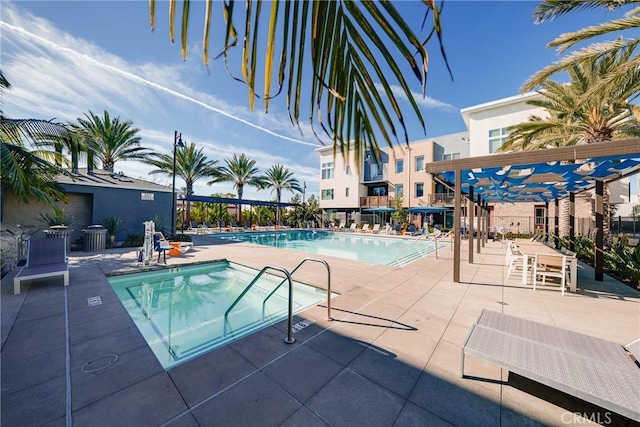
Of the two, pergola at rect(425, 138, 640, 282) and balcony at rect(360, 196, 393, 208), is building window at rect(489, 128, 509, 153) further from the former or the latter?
pergola at rect(425, 138, 640, 282)

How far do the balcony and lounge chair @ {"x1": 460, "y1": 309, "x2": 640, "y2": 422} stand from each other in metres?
26.3

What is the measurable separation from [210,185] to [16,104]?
20.1m

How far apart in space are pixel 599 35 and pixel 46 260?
14225mm

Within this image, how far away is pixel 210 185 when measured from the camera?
2697cm

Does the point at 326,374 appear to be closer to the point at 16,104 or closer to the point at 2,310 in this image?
the point at 2,310

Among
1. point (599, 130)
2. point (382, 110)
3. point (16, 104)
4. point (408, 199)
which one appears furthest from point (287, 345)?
point (408, 199)

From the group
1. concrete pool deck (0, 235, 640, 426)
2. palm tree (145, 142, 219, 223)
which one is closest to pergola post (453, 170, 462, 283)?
concrete pool deck (0, 235, 640, 426)

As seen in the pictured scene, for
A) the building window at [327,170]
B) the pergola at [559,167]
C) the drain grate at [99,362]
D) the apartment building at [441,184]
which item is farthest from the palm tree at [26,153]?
the building window at [327,170]

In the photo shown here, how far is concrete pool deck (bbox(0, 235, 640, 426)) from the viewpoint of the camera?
7.21 feet

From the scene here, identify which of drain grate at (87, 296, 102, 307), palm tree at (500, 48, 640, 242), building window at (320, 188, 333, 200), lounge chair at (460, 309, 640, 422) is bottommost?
drain grate at (87, 296, 102, 307)

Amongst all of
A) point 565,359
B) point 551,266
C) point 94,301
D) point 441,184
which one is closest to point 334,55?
point 565,359

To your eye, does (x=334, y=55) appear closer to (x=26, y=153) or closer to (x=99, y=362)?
(x=99, y=362)

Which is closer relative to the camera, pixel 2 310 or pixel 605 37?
pixel 2 310

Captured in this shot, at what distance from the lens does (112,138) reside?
16.8m
